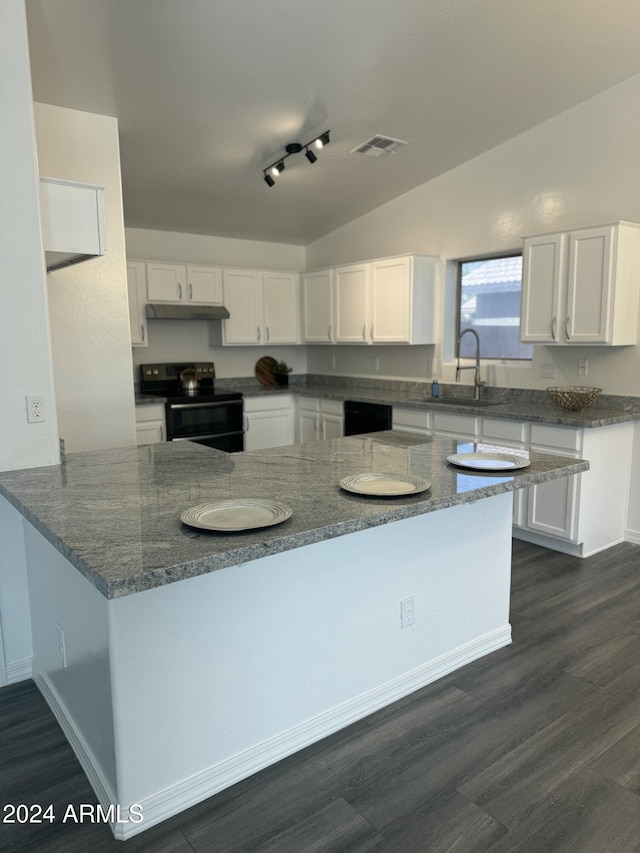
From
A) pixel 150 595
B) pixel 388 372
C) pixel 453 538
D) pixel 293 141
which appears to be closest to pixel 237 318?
pixel 388 372

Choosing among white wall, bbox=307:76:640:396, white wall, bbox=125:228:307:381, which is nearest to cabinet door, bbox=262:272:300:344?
white wall, bbox=125:228:307:381

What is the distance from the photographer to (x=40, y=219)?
2.22 metres

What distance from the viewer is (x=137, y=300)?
511cm

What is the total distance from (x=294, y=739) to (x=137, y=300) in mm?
4088

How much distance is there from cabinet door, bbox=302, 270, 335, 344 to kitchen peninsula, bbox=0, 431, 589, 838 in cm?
339

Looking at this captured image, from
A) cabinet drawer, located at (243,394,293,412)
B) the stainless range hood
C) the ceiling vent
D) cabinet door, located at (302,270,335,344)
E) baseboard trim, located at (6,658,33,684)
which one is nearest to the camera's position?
baseboard trim, located at (6,658,33,684)

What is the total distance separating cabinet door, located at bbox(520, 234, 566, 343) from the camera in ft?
12.7

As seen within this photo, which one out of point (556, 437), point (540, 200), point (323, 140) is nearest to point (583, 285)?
point (540, 200)

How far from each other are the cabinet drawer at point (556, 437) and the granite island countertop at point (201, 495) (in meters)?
1.12

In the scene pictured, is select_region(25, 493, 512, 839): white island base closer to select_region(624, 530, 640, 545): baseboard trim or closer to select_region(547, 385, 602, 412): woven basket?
select_region(547, 385, 602, 412): woven basket

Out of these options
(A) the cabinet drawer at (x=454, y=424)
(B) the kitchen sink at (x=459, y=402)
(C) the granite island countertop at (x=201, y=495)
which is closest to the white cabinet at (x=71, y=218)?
(C) the granite island countertop at (x=201, y=495)

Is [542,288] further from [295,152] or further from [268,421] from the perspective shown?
[268,421]

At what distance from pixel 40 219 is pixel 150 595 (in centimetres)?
151

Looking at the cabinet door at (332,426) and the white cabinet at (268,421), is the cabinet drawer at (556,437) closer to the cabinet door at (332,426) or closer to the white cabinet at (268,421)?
the cabinet door at (332,426)
